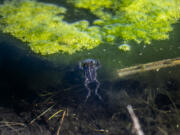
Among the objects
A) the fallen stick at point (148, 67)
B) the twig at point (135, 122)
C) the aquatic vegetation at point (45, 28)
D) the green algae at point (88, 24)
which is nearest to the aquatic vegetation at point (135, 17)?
the green algae at point (88, 24)

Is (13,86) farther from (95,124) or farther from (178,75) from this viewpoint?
(178,75)

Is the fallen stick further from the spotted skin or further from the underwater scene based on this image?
the spotted skin

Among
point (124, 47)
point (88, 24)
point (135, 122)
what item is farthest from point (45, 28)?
point (135, 122)

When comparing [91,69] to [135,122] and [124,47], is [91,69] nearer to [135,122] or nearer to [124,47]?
[124,47]

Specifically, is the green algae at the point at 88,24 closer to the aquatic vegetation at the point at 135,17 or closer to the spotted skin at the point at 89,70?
the aquatic vegetation at the point at 135,17

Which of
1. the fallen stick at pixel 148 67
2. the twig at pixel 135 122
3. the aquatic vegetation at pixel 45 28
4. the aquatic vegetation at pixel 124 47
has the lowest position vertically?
the twig at pixel 135 122

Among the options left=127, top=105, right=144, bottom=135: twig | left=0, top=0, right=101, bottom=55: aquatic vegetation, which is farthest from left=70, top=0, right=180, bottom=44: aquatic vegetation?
left=127, top=105, right=144, bottom=135: twig

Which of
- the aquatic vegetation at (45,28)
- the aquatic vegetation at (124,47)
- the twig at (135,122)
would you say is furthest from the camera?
the aquatic vegetation at (45,28)
